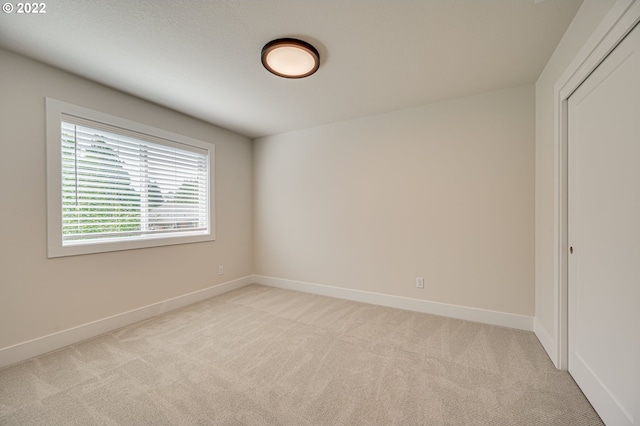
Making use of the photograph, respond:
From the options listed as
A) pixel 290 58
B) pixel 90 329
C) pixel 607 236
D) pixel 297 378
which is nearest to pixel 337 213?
pixel 290 58

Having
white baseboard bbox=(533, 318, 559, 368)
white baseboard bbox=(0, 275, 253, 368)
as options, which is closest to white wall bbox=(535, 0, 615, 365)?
white baseboard bbox=(533, 318, 559, 368)

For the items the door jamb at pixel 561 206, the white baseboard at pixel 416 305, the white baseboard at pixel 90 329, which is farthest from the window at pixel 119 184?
the door jamb at pixel 561 206

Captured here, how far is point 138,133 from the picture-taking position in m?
2.89

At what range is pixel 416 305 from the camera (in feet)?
10.1

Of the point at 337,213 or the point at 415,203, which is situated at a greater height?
the point at 415,203

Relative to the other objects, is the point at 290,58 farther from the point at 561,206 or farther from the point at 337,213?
the point at 561,206

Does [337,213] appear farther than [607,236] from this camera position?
Yes

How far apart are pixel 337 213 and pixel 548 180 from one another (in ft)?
7.52

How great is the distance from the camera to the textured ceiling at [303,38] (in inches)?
63.5

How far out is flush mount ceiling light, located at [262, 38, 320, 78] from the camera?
6.23 feet

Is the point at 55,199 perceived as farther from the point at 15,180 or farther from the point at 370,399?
the point at 370,399

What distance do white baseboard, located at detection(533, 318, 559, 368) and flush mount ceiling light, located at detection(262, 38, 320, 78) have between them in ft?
9.72

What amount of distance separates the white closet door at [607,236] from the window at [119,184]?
12.9 feet

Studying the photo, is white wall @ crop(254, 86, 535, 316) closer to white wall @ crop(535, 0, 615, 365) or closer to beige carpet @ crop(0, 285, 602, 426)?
white wall @ crop(535, 0, 615, 365)
